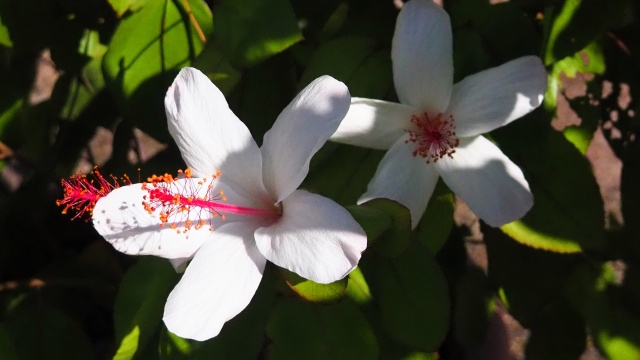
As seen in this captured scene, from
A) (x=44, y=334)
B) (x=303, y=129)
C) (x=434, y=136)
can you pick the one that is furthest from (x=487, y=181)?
(x=44, y=334)

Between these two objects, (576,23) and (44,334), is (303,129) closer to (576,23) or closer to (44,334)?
(576,23)

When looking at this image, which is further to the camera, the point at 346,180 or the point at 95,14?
the point at 95,14

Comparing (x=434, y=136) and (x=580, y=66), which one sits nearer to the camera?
(x=434, y=136)

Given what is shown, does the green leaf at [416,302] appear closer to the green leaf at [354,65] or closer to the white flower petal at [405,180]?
the white flower petal at [405,180]

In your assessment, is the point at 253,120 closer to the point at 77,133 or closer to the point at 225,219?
the point at 225,219

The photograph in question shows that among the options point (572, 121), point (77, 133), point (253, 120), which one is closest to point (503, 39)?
point (253, 120)
